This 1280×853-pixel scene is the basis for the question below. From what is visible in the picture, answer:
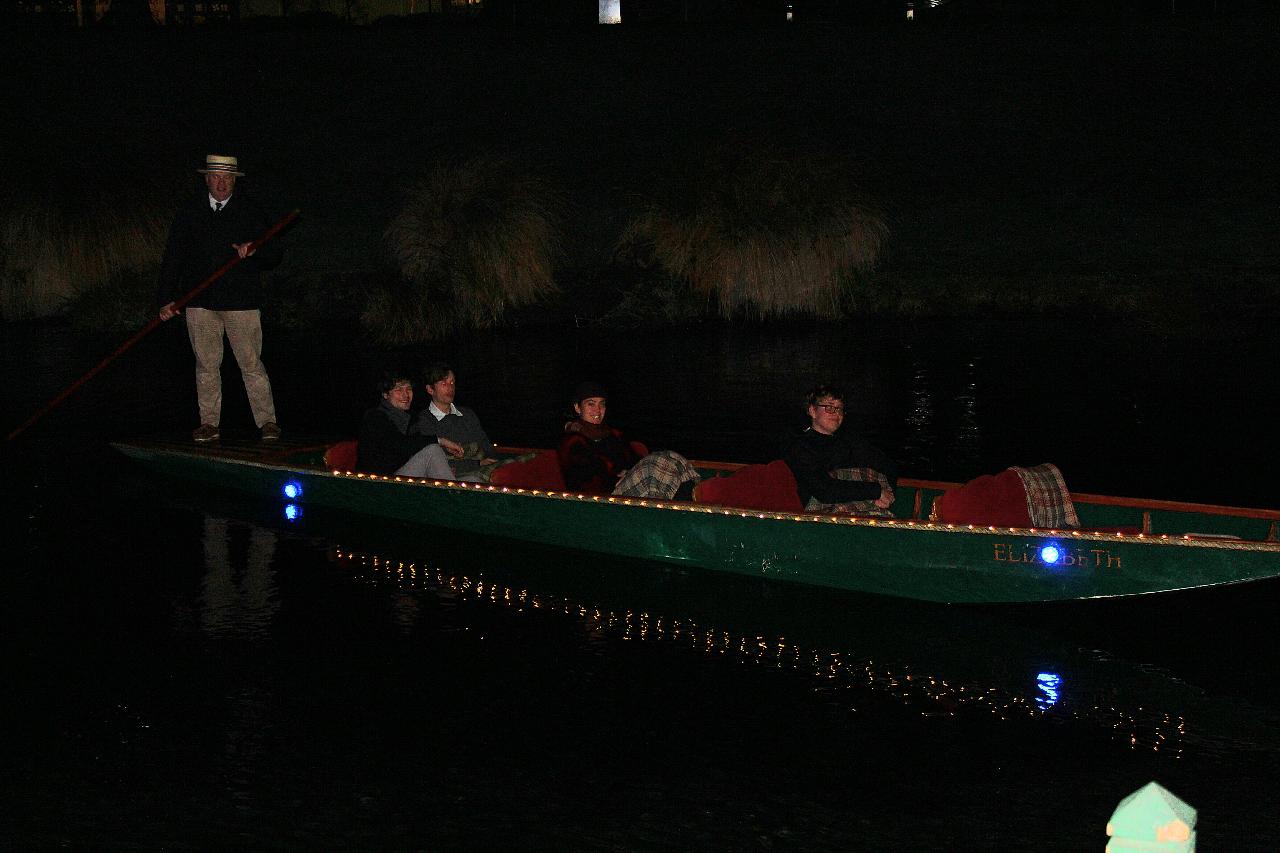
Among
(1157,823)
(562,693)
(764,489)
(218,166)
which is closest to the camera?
(1157,823)

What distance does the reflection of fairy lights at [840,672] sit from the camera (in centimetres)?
689

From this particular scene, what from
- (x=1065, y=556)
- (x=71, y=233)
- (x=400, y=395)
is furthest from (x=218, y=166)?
(x=71, y=233)

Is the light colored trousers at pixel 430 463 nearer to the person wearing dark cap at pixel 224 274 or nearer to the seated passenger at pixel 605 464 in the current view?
the seated passenger at pixel 605 464

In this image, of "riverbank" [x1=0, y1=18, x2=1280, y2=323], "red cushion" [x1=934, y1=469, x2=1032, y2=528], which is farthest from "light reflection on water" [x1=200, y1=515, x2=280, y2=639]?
"riverbank" [x1=0, y1=18, x2=1280, y2=323]

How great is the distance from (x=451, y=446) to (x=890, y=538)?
3.33 m

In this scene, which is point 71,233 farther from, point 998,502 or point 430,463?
point 998,502

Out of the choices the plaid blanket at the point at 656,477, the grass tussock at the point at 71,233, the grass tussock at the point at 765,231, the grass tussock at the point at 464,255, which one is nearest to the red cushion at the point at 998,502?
the plaid blanket at the point at 656,477

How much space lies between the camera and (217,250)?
12.3 metres

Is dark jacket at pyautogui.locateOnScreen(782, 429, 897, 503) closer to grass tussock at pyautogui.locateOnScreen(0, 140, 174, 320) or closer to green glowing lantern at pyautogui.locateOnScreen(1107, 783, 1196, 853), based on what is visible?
green glowing lantern at pyautogui.locateOnScreen(1107, 783, 1196, 853)

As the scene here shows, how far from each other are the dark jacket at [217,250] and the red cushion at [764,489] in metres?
4.79

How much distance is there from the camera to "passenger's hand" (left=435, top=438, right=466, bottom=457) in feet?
34.5

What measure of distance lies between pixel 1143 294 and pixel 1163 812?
19.8m

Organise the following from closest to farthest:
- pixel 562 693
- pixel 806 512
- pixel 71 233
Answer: pixel 562 693 → pixel 806 512 → pixel 71 233

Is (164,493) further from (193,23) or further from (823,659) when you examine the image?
(193,23)
